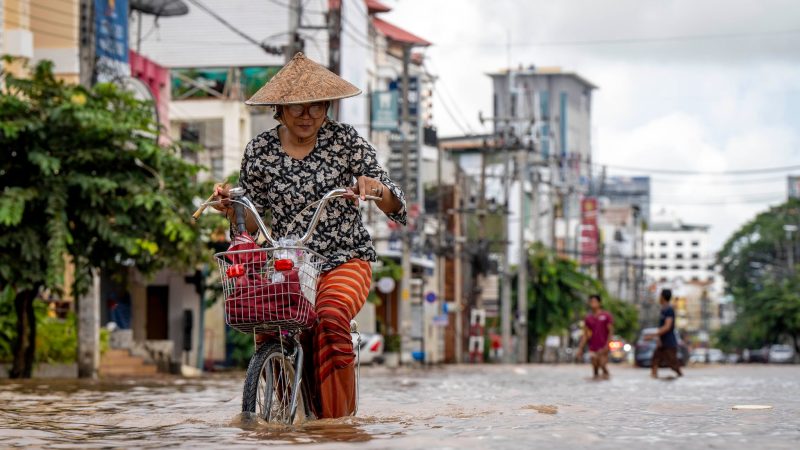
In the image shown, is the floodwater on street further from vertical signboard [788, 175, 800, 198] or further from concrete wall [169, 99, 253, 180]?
vertical signboard [788, 175, 800, 198]

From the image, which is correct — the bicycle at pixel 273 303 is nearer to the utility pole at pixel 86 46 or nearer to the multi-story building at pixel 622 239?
the utility pole at pixel 86 46

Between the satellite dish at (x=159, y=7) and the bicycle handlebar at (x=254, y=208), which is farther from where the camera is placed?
the satellite dish at (x=159, y=7)

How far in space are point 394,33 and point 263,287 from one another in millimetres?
62002

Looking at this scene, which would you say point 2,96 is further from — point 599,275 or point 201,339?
point 599,275

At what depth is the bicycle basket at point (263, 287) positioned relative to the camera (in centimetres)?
738

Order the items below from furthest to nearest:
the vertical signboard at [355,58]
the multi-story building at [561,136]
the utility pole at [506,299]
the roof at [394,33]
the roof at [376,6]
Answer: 1. the multi-story building at [561,136]
2. the roof at [394,33]
3. the roof at [376,6]
4. the utility pole at [506,299]
5. the vertical signboard at [355,58]

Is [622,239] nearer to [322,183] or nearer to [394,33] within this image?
[394,33]

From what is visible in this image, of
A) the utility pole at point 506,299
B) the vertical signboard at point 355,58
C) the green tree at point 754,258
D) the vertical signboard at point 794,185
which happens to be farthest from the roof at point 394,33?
the vertical signboard at point 794,185

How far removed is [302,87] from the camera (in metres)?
8.34

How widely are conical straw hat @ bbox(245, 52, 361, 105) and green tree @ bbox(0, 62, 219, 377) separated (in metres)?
9.88

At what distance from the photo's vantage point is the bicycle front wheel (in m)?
7.82

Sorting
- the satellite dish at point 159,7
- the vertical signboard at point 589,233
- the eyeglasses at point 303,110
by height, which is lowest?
the eyeglasses at point 303,110

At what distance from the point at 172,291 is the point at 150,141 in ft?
67.8

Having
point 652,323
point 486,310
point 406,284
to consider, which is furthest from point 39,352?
point 652,323
